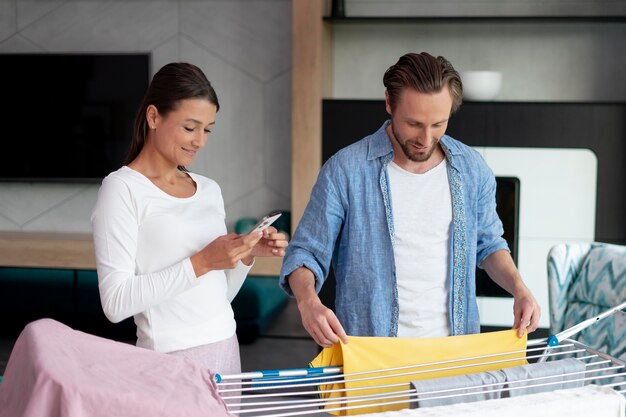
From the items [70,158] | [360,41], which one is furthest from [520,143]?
[70,158]

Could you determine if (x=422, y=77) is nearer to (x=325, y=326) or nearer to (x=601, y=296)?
(x=325, y=326)

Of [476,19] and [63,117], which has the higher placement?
[476,19]

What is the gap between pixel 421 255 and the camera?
1.66 m

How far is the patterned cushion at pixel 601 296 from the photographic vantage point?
6.73ft

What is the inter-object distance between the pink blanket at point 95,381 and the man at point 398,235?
47 cm

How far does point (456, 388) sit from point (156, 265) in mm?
635

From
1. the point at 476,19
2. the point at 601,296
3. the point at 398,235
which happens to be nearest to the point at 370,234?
the point at 398,235

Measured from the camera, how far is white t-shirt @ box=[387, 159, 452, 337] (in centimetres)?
166

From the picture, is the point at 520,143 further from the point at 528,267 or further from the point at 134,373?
the point at 134,373

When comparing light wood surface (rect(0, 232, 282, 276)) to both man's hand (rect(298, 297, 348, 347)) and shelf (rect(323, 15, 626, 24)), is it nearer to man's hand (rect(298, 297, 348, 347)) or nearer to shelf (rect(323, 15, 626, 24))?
shelf (rect(323, 15, 626, 24))

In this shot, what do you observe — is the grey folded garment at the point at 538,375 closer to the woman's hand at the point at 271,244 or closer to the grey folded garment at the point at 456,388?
the grey folded garment at the point at 456,388

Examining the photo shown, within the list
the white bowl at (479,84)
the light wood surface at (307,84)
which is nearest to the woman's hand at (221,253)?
the light wood surface at (307,84)

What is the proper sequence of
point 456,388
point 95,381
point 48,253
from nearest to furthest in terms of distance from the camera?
point 95,381, point 456,388, point 48,253

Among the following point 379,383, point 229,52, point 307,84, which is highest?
point 229,52
